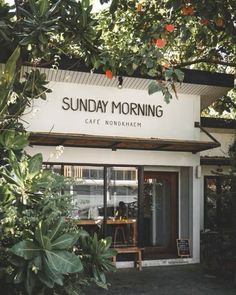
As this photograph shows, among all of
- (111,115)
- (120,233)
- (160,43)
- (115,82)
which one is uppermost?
(115,82)

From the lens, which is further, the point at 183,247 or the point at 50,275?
the point at 183,247

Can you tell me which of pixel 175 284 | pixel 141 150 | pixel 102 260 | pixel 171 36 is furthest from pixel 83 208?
pixel 102 260

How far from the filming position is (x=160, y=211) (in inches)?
514

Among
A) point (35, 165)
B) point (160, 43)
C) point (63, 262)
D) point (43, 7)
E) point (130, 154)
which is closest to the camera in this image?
point (63, 262)

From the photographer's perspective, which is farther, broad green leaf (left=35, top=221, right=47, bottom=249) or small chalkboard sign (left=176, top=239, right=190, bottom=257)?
small chalkboard sign (left=176, top=239, right=190, bottom=257)

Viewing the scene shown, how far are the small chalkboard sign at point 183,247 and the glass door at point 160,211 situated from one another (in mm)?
470

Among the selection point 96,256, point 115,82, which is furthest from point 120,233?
point 96,256

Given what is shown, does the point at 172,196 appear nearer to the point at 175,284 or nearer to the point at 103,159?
the point at 103,159

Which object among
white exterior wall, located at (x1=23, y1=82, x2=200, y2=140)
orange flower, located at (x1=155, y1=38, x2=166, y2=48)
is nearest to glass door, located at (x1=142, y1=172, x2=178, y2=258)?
white exterior wall, located at (x1=23, y1=82, x2=200, y2=140)

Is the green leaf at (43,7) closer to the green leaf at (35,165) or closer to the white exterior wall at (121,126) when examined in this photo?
the green leaf at (35,165)

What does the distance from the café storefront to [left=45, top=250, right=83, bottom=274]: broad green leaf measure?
6.30 metres

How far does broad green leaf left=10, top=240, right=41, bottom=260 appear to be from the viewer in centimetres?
395

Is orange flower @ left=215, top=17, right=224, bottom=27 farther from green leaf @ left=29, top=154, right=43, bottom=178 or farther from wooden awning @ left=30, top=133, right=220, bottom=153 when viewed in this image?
green leaf @ left=29, top=154, right=43, bottom=178

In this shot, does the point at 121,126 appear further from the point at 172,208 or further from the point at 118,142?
the point at 172,208
